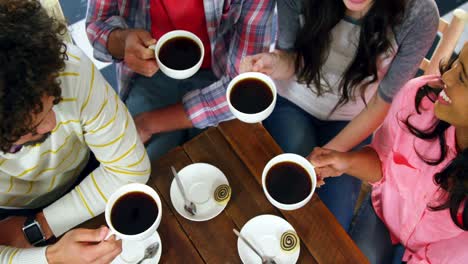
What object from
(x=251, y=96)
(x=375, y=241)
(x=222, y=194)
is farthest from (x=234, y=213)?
(x=375, y=241)

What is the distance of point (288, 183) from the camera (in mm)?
1078

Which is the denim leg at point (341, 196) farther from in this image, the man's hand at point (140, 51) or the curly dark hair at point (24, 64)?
the curly dark hair at point (24, 64)

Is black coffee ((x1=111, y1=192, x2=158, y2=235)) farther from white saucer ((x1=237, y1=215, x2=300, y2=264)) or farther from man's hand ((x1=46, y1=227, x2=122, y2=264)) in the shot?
white saucer ((x1=237, y1=215, x2=300, y2=264))

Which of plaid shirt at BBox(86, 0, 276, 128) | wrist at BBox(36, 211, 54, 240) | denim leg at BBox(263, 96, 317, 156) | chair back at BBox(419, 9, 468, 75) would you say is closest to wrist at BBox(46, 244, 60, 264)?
wrist at BBox(36, 211, 54, 240)

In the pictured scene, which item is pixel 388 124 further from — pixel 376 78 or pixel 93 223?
pixel 93 223

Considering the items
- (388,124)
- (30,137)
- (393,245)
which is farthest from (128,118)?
(393,245)

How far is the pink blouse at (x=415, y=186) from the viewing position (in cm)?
114

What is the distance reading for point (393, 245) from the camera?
1.39 m

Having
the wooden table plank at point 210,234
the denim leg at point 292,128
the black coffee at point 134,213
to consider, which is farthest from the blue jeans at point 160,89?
the black coffee at point 134,213

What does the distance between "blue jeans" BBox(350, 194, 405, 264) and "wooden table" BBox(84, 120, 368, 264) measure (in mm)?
332

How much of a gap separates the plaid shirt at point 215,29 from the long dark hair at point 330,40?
0.42ft

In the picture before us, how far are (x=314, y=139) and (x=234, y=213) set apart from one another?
549mm

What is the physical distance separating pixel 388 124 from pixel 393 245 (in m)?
0.40

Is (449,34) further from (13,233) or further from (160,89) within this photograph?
(13,233)
